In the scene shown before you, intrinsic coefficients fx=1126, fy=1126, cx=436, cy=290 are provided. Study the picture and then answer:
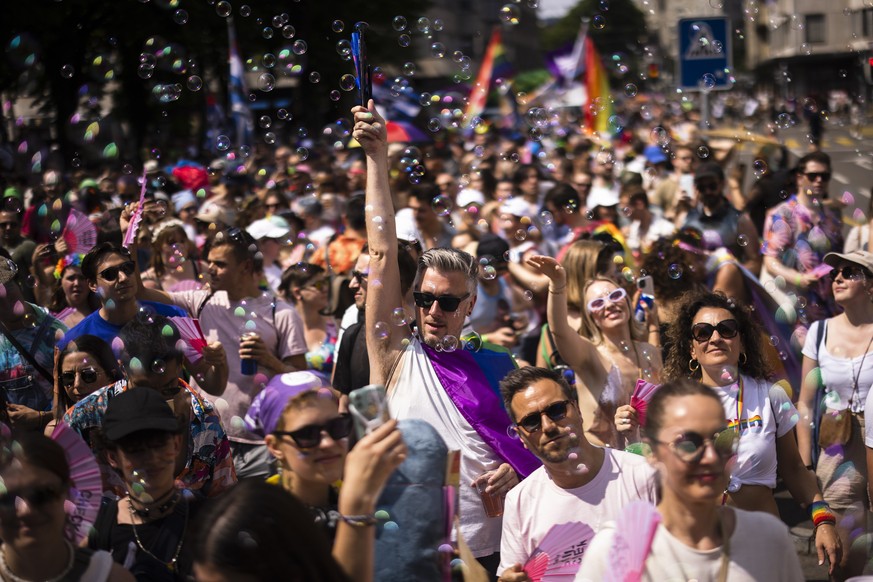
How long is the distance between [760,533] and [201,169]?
1053 centimetres

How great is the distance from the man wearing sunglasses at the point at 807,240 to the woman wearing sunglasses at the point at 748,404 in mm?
2081

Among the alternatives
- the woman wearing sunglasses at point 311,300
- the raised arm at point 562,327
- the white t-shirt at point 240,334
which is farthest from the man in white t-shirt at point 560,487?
the woman wearing sunglasses at point 311,300

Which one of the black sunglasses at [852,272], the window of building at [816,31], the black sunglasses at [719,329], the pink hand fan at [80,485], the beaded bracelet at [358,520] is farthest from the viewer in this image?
the window of building at [816,31]

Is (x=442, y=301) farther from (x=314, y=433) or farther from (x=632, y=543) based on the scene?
(x=632, y=543)

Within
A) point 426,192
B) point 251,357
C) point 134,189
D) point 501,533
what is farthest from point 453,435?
point 134,189

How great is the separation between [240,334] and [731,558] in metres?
3.23

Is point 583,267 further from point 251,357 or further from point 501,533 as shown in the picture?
point 501,533

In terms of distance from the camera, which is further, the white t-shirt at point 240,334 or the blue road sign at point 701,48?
the blue road sign at point 701,48

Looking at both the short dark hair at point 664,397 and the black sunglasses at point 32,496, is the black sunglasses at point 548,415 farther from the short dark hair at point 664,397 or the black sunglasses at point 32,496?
the black sunglasses at point 32,496

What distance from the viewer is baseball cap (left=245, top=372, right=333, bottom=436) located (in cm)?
310

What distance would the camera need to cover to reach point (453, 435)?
379cm

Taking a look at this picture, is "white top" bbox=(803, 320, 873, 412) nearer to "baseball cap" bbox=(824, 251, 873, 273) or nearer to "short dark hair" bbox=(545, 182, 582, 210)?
"baseball cap" bbox=(824, 251, 873, 273)

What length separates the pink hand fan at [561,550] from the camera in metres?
3.32

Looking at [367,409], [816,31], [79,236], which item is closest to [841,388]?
[367,409]
